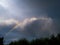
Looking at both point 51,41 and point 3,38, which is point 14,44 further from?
point 51,41

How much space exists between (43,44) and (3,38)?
152 inches

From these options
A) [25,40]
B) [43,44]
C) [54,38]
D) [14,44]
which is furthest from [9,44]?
[54,38]

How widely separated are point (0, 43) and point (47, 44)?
177 inches

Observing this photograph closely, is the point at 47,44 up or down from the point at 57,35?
down

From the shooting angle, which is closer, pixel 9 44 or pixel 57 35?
pixel 9 44

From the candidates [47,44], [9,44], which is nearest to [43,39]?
[47,44]

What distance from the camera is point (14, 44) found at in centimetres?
1622

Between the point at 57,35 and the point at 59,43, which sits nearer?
the point at 59,43

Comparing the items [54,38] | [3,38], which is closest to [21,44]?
[3,38]

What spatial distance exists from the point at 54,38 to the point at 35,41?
1.79 meters

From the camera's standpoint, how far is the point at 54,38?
1650cm

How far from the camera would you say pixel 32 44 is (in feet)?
53.6

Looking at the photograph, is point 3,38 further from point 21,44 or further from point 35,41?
point 35,41

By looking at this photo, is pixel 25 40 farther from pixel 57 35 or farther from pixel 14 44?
pixel 57 35
